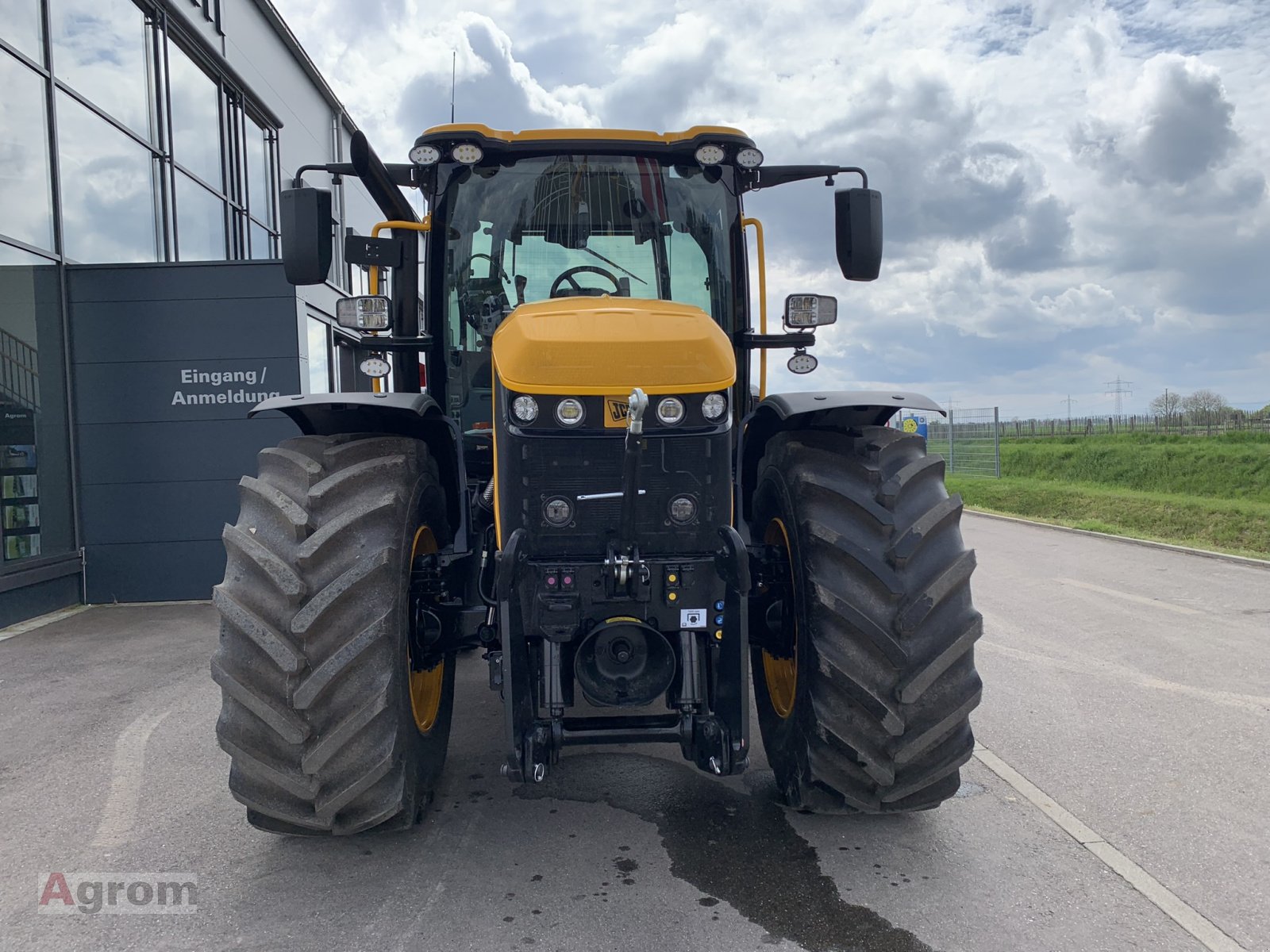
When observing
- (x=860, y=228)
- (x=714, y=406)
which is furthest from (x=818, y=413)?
(x=860, y=228)

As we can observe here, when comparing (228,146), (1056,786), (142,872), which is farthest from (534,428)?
(228,146)

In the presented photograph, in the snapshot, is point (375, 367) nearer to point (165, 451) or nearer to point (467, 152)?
point (467, 152)

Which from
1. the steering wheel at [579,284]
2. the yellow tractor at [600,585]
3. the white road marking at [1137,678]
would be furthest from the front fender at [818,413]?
the white road marking at [1137,678]

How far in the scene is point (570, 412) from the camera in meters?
3.29

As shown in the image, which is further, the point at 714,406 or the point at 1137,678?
the point at 1137,678

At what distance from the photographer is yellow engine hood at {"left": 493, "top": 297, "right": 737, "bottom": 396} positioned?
3.25m

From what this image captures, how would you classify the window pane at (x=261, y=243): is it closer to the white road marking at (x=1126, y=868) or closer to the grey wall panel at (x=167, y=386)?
the grey wall panel at (x=167, y=386)

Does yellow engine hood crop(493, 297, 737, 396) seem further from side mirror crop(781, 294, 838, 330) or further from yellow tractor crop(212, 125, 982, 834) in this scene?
side mirror crop(781, 294, 838, 330)

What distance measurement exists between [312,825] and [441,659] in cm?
99

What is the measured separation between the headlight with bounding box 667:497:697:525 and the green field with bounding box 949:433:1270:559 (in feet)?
41.5

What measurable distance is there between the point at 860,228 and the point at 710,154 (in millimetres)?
794

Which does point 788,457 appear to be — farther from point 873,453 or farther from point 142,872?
point 142,872

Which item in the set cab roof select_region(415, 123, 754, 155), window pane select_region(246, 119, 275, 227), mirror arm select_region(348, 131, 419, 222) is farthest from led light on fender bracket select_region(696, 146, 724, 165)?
window pane select_region(246, 119, 275, 227)

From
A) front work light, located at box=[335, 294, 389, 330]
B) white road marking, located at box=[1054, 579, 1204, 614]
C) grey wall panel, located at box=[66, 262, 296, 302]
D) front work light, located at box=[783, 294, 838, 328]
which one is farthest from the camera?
grey wall panel, located at box=[66, 262, 296, 302]
